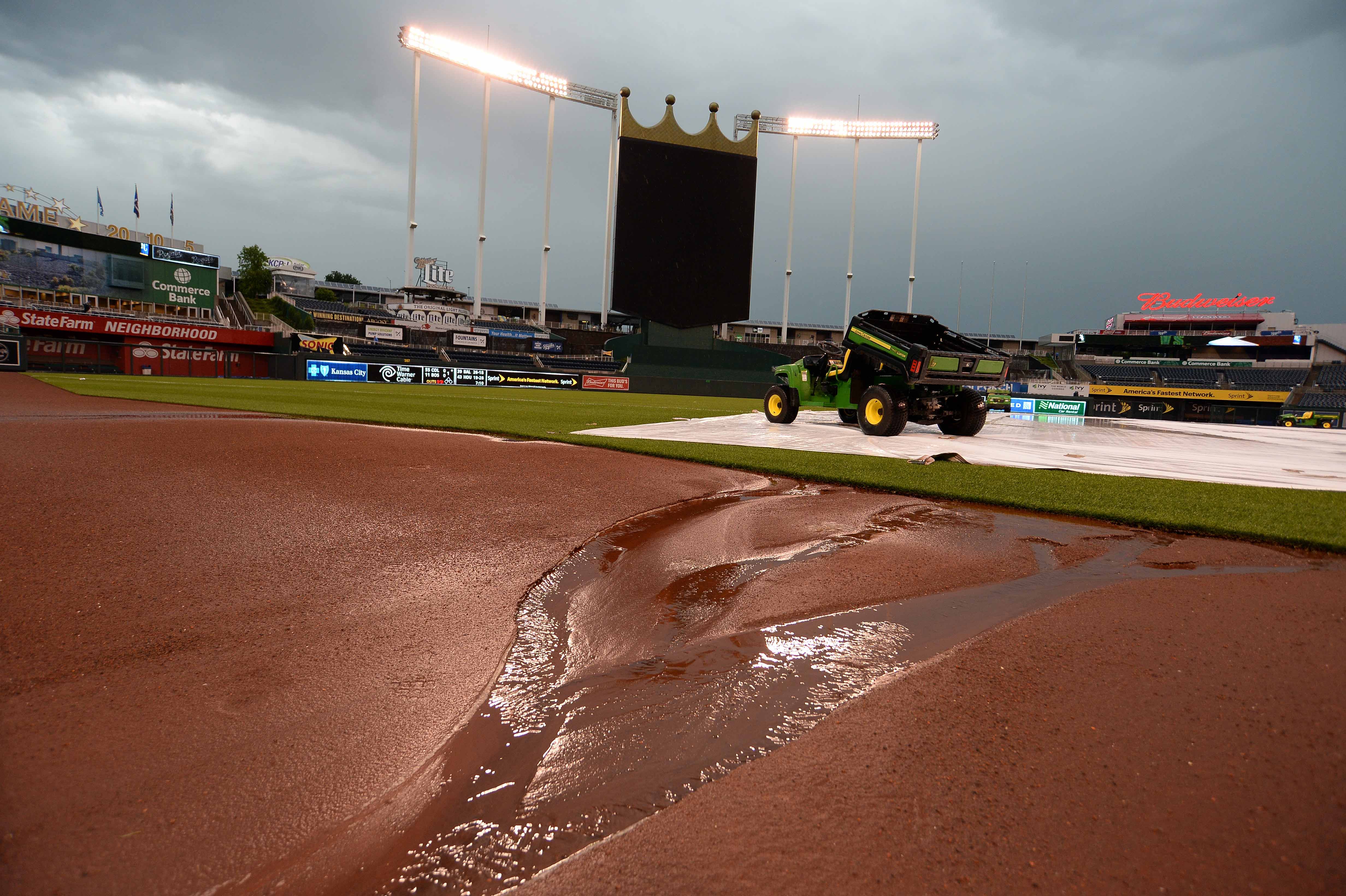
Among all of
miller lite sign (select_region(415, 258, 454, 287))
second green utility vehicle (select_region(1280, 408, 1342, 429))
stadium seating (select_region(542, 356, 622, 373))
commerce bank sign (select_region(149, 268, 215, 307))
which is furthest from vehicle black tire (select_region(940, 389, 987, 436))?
miller lite sign (select_region(415, 258, 454, 287))

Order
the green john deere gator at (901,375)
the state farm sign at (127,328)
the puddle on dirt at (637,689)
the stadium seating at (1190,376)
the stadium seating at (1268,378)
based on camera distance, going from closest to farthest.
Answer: the puddle on dirt at (637,689)
the green john deere gator at (901,375)
the state farm sign at (127,328)
the stadium seating at (1268,378)
the stadium seating at (1190,376)

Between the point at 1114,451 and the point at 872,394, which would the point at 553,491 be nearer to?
the point at 872,394

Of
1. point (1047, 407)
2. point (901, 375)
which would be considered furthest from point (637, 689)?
point (1047, 407)

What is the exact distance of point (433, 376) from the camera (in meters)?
43.6

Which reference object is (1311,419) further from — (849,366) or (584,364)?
(584,364)

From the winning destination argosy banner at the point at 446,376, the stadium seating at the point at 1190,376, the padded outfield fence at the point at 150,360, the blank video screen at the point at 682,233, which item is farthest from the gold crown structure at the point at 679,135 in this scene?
the stadium seating at the point at 1190,376

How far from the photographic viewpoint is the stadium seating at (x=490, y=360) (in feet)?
174

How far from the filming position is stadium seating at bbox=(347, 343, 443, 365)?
160ft

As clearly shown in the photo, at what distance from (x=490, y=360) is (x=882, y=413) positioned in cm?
4651

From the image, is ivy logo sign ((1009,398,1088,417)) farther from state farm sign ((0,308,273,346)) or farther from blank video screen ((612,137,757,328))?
state farm sign ((0,308,273,346))

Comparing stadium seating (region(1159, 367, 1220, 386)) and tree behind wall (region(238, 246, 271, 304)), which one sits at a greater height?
tree behind wall (region(238, 246, 271, 304))

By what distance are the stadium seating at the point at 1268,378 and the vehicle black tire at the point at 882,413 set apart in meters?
51.9

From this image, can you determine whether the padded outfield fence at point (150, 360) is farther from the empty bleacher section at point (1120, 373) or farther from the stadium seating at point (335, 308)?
the empty bleacher section at point (1120, 373)

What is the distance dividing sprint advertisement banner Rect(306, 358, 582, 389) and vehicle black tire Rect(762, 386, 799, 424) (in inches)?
1165
